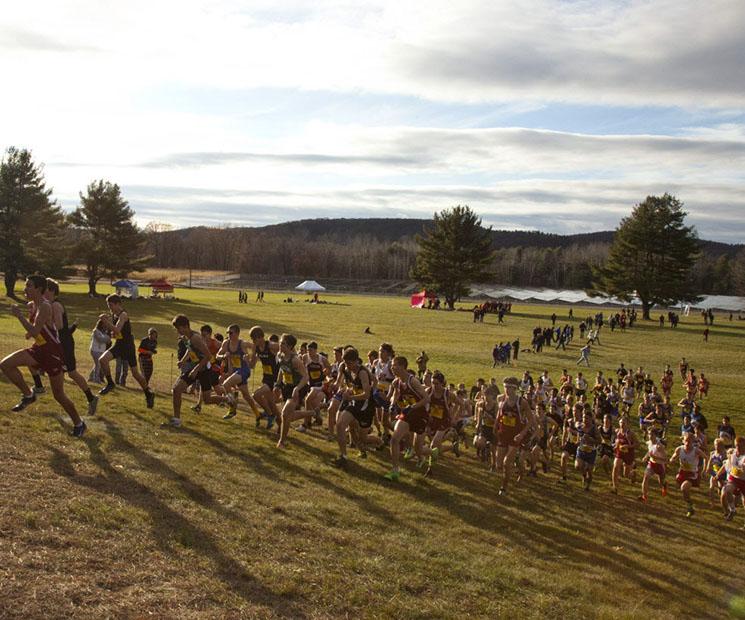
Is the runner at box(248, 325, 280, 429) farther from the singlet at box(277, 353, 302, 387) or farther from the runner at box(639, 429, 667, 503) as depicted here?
the runner at box(639, 429, 667, 503)

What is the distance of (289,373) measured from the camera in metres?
11.1

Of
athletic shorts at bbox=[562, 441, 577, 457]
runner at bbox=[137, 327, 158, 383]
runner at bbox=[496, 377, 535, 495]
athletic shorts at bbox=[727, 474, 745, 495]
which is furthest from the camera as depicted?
runner at bbox=[137, 327, 158, 383]

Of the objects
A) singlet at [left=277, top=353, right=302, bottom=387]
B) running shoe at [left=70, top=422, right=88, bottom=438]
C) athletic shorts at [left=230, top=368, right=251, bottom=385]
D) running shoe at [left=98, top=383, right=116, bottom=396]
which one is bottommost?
running shoe at [left=98, top=383, right=116, bottom=396]

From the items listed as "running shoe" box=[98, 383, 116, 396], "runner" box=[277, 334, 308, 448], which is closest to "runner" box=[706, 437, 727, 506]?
"runner" box=[277, 334, 308, 448]

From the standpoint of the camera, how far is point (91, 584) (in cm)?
522

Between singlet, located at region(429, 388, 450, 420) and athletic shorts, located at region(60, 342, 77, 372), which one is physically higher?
athletic shorts, located at region(60, 342, 77, 372)

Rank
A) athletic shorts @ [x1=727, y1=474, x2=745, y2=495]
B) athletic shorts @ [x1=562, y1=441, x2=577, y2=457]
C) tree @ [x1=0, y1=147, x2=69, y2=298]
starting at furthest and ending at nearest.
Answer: tree @ [x1=0, y1=147, x2=69, y2=298]
athletic shorts @ [x1=562, y1=441, x2=577, y2=457]
athletic shorts @ [x1=727, y1=474, x2=745, y2=495]

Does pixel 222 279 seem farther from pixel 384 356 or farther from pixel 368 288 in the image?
pixel 384 356

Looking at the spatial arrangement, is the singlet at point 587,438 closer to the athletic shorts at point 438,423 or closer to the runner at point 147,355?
the athletic shorts at point 438,423

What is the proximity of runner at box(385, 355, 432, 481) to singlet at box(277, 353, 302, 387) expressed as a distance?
184 centimetres

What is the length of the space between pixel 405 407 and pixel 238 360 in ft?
11.7

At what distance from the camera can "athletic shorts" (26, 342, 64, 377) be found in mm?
8195

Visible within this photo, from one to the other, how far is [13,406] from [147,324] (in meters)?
32.5

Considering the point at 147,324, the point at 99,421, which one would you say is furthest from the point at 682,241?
the point at 99,421
